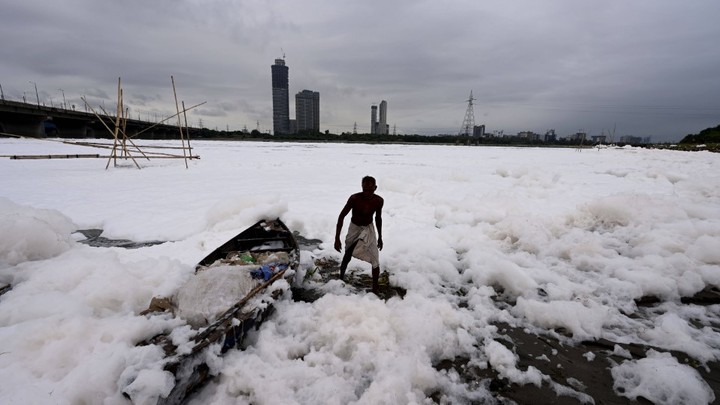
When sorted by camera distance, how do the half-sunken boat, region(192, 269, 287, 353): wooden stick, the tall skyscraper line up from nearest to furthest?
the half-sunken boat, region(192, 269, 287, 353): wooden stick, the tall skyscraper

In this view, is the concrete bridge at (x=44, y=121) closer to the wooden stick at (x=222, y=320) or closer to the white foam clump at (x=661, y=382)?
the wooden stick at (x=222, y=320)

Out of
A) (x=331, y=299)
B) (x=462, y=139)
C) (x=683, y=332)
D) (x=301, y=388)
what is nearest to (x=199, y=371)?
(x=301, y=388)

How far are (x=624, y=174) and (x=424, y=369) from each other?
21681 mm

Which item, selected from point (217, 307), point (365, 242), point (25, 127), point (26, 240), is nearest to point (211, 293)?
→ point (217, 307)

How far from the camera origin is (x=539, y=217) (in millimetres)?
8195

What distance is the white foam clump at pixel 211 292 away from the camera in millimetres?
3451

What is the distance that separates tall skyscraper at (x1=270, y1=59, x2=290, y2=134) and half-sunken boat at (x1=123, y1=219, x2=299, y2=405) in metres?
135

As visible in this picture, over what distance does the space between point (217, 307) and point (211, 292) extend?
24 centimetres

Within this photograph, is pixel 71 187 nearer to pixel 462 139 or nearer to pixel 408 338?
pixel 408 338

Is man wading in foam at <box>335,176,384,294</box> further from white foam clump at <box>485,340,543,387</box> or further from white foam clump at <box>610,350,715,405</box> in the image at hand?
white foam clump at <box>610,350,715,405</box>

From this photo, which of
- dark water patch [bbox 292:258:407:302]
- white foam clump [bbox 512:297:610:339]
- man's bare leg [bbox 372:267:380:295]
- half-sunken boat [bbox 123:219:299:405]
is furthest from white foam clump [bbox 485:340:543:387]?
half-sunken boat [bbox 123:219:299:405]

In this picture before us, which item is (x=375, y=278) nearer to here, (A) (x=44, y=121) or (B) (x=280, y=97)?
(A) (x=44, y=121)

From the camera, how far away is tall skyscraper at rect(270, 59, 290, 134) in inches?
5704

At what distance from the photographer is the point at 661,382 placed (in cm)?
318
